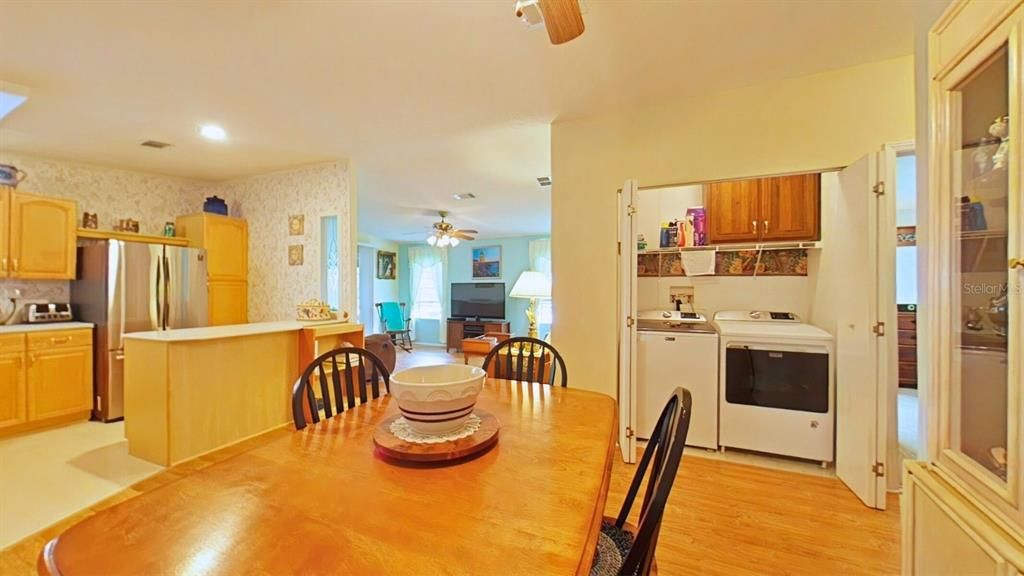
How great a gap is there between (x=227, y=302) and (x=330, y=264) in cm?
137

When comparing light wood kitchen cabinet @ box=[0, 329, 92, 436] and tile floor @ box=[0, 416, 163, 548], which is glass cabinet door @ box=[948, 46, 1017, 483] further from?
light wood kitchen cabinet @ box=[0, 329, 92, 436]

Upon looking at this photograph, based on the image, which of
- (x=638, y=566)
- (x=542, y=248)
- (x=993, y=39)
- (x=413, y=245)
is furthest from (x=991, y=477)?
(x=413, y=245)

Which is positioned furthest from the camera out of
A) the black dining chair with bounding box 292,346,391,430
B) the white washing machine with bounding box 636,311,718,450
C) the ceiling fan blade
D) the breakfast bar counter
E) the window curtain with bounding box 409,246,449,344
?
the window curtain with bounding box 409,246,449,344

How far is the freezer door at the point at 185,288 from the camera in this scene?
3814 mm

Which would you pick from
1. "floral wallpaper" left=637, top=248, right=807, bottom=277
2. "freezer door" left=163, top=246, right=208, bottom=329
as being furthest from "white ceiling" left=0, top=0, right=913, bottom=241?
"floral wallpaper" left=637, top=248, right=807, bottom=277

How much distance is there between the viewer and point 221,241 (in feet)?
14.0

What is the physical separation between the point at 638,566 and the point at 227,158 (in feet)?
14.9

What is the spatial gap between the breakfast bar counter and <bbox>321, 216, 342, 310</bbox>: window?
82cm

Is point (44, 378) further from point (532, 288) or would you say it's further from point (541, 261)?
point (541, 261)

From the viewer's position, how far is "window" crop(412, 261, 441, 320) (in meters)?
8.91

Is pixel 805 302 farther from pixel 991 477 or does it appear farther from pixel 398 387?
pixel 398 387

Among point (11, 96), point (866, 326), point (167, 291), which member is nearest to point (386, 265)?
point (167, 291)

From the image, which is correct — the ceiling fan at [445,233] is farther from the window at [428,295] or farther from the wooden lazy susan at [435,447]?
the wooden lazy susan at [435,447]

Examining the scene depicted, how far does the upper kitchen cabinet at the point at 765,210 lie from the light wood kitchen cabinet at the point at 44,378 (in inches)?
215
